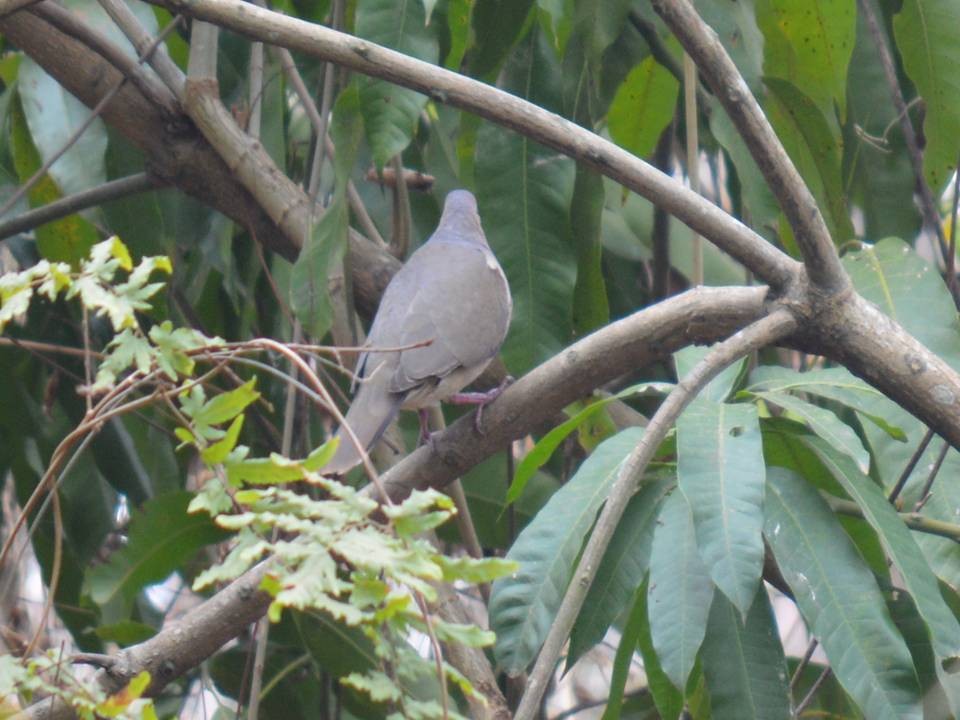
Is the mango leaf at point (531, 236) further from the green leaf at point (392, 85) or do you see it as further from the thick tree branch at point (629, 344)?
the thick tree branch at point (629, 344)

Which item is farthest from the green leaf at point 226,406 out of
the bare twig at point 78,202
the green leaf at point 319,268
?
the bare twig at point 78,202

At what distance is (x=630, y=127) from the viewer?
3592 mm

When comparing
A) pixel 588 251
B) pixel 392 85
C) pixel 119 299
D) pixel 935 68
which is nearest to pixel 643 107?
pixel 588 251

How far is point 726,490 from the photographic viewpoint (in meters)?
1.93

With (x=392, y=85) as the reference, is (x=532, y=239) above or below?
below

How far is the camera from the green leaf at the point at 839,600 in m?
1.92

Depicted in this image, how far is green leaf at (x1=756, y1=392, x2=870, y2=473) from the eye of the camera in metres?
2.12

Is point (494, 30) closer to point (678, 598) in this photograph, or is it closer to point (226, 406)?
point (678, 598)

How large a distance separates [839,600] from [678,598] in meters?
0.28

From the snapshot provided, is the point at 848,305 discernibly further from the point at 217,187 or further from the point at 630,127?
the point at 217,187

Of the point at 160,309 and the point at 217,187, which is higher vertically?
the point at 217,187

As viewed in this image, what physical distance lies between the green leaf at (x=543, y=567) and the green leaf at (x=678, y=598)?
14cm

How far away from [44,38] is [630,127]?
166cm

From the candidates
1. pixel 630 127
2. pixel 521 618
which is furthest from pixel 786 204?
pixel 630 127
